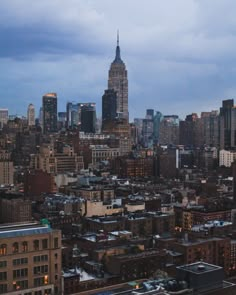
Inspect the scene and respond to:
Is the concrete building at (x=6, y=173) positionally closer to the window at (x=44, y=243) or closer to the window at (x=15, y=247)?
the window at (x=44, y=243)

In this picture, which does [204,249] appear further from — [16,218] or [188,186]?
[188,186]

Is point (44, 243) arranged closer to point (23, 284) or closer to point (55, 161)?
point (23, 284)

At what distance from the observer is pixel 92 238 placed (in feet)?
247

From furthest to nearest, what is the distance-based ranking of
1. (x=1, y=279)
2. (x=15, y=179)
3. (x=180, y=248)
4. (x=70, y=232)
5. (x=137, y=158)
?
(x=137, y=158) → (x=15, y=179) → (x=70, y=232) → (x=180, y=248) → (x=1, y=279)

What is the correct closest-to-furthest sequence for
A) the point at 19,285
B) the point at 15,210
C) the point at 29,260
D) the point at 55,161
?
the point at 19,285 → the point at 29,260 → the point at 15,210 → the point at 55,161

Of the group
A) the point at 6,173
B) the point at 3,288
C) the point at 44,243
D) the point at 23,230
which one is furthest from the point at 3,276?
the point at 6,173

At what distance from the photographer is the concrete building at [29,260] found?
4394cm

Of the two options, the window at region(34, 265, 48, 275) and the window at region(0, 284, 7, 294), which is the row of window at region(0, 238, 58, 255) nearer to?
the window at region(34, 265, 48, 275)

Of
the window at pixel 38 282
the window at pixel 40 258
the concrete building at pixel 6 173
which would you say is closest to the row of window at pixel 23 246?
the window at pixel 40 258

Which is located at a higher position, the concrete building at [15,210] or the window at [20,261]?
the window at [20,261]

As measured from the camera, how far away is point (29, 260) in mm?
44969

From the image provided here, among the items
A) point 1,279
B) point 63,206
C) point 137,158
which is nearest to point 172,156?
point 137,158

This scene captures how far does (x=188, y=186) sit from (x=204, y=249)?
7994 cm

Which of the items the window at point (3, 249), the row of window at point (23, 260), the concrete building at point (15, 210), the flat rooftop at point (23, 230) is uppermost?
the flat rooftop at point (23, 230)
